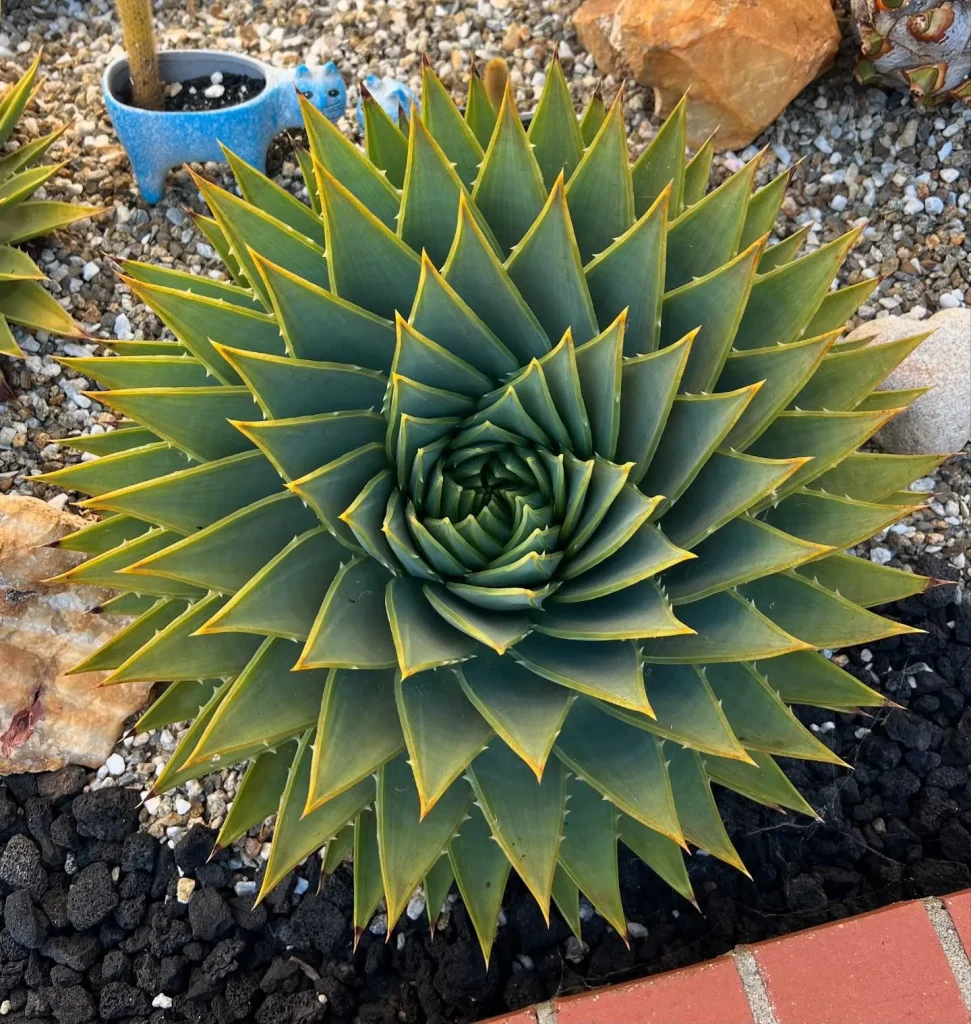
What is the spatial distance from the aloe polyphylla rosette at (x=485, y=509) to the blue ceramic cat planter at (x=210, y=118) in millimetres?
1080

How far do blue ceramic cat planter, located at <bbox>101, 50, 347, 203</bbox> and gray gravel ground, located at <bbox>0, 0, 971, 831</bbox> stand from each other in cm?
17

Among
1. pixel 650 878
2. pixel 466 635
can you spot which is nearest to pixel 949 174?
pixel 650 878

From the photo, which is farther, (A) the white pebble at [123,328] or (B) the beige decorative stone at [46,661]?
(A) the white pebble at [123,328]

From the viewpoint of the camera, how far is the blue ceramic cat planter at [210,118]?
7.69ft

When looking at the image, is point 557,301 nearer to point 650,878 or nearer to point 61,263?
point 650,878

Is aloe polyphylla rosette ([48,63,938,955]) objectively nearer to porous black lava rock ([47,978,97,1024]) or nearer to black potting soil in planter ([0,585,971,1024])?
black potting soil in planter ([0,585,971,1024])

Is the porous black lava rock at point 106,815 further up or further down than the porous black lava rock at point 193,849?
further down

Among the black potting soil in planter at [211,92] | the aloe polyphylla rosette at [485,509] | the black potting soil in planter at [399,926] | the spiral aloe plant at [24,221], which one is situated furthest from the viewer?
the black potting soil in planter at [211,92]

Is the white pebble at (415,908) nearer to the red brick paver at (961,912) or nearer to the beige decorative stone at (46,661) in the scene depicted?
the beige decorative stone at (46,661)

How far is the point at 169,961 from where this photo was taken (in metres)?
1.86

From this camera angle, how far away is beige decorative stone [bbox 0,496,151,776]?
206cm

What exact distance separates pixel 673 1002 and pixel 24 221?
2.27 metres

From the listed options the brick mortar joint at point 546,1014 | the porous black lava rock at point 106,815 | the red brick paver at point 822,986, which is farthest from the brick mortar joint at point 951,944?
the porous black lava rock at point 106,815

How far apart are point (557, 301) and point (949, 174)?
1917 mm
